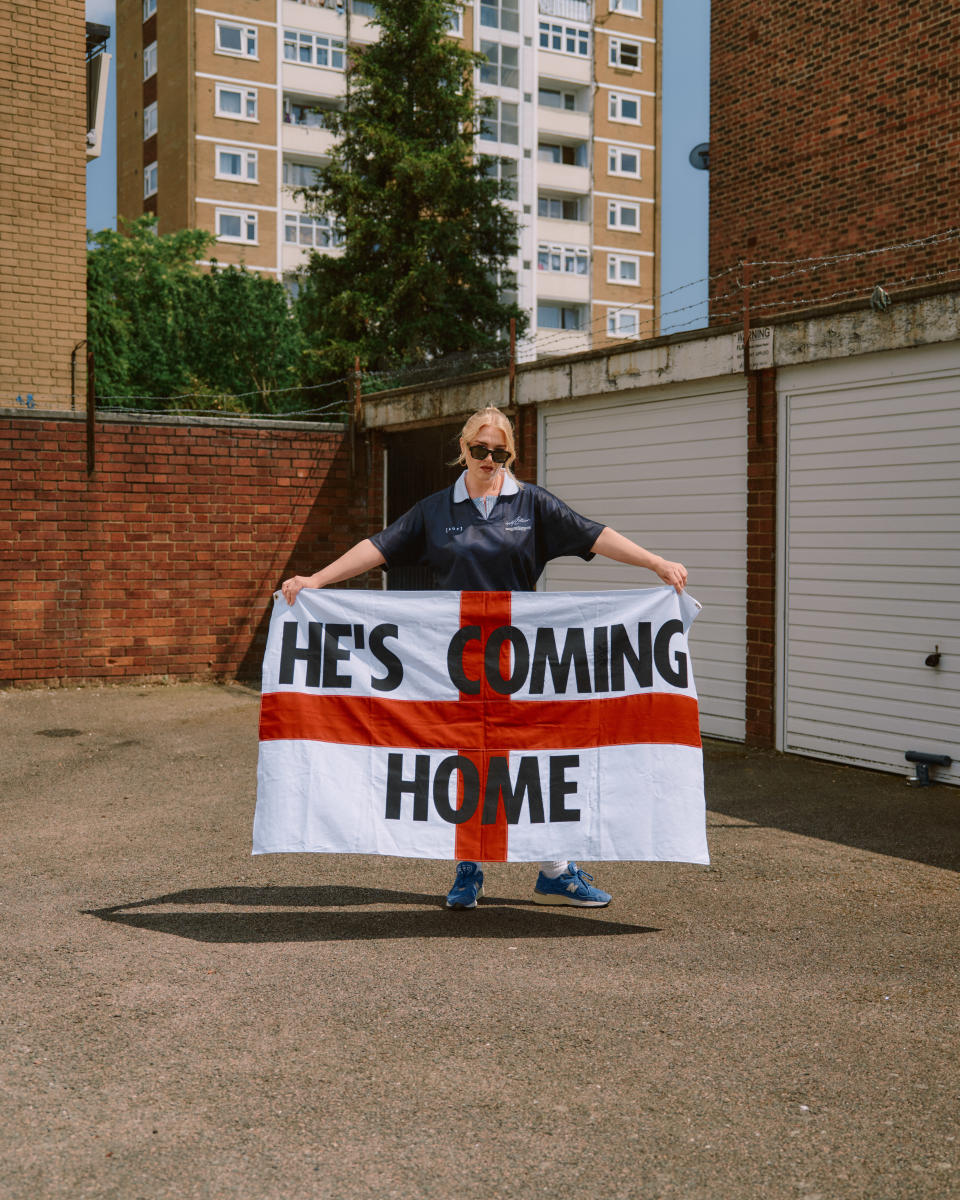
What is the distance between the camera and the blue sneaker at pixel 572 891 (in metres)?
5.80

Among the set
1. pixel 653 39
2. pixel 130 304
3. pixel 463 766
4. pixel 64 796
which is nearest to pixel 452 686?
pixel 463 766

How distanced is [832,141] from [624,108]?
43544 millimetres

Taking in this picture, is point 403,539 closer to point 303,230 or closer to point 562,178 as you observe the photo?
point 303,230

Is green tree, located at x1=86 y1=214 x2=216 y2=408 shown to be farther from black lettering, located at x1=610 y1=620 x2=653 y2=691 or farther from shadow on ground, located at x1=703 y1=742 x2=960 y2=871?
A: black lettering, located at x1=610 y1=620 x2=653 y2=691

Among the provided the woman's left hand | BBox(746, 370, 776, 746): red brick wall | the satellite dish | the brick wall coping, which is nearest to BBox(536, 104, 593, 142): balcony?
the satellite dish

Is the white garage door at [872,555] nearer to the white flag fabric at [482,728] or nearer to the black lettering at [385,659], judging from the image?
the white flag fabric at [482,728]

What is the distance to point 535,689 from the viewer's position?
570 cm

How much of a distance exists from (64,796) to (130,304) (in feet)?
97.8

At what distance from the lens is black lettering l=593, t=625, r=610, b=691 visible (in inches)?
224

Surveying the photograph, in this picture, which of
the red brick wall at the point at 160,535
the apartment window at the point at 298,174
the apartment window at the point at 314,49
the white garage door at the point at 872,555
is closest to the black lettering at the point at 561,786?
the white garage door at the point at 872,555

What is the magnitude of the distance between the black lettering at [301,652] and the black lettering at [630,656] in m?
1.32

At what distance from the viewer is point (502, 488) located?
220 inches

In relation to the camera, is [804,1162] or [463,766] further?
[463,766]

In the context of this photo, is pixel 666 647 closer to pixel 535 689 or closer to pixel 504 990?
pixel 535 689
